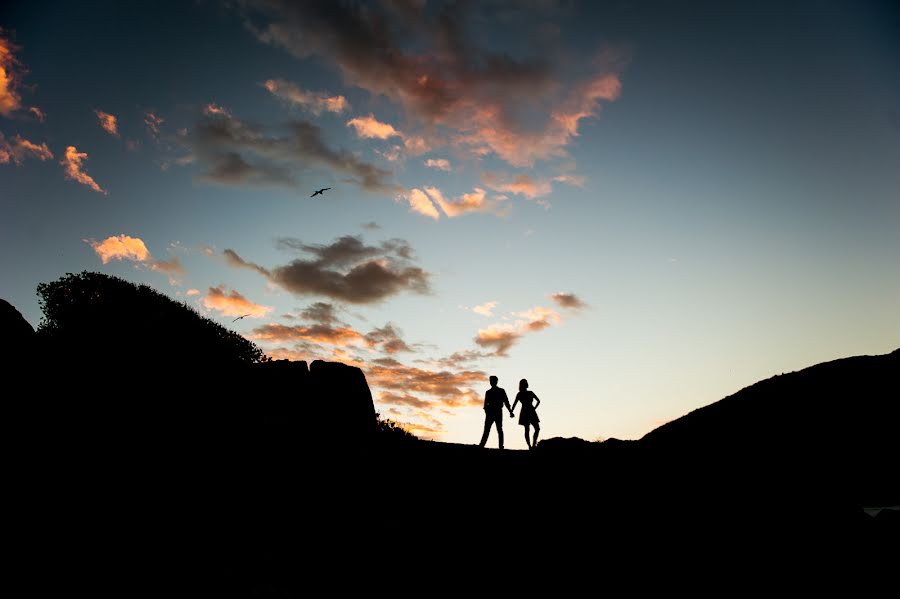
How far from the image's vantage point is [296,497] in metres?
9.68

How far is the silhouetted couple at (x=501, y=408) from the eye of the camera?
1647 cm

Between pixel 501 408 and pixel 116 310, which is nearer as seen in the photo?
pixel 501 408

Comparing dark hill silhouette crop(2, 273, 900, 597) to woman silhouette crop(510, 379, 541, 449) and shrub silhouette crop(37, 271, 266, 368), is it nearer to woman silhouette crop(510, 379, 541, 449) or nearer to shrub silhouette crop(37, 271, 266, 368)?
woman silhouette crop(510, 379, 541, 449)

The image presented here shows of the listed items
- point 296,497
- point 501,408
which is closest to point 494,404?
point 501,408

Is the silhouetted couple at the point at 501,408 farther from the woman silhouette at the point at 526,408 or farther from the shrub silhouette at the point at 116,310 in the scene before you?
the shrub silhouette at the point at 116,310

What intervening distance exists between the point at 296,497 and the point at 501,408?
852cm

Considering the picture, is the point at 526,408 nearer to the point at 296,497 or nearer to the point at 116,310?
the point at 296,497

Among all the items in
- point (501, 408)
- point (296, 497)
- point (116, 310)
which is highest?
point (116, 310)

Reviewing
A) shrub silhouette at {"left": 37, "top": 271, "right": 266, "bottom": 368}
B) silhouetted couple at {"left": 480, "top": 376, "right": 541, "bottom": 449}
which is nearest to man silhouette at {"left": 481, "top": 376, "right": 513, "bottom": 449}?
silhouetted couple at {"left": 480, "top": 376, "right": 541, "bottom": 449}

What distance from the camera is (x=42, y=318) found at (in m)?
35.5

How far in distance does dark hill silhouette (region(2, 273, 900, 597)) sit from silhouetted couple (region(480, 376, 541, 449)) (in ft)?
4.93

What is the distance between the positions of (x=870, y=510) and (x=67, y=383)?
29.1 metres

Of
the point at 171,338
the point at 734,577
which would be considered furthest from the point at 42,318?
the point at 734,577

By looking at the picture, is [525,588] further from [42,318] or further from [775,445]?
[42,318]
